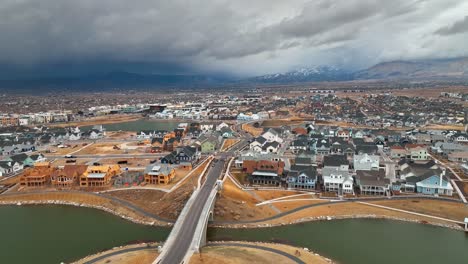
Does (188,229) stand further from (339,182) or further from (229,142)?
(229,142)

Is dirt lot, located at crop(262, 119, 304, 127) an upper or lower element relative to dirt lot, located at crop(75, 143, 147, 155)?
upper

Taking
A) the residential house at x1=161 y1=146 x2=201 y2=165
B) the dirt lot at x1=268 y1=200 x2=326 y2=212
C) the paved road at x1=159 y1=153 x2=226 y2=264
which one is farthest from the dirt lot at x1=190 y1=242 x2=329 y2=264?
the residential house at x1=161 y1=146 x2=201 y2=165

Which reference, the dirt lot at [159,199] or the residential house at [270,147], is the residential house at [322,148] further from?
the dirt lot at [159,199]

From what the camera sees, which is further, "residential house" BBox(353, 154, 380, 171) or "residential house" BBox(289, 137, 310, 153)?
"residential house" BBox(289, 137, 310, 153)

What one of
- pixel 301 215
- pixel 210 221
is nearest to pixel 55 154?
pixel 210 221

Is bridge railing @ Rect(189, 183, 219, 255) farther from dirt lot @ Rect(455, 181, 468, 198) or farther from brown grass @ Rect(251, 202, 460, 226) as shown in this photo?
dirt lot @ Rect(455, 181, 468, 198)
